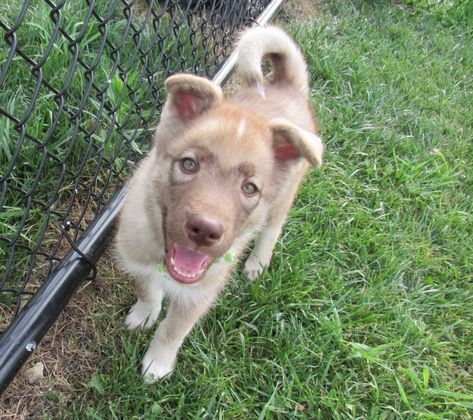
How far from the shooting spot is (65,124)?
8.84 feet

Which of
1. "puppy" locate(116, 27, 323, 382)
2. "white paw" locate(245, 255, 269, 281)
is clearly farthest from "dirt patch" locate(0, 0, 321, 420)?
"white paw" locate(245, 255, 269, 281)

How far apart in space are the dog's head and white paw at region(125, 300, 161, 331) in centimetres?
61

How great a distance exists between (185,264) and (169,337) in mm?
532

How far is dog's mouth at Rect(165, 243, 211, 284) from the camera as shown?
5.99 ft

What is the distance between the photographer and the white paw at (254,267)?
109 inches

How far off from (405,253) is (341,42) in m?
2.62

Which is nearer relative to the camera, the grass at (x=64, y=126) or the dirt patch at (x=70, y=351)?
the dirt patch at (x=70, y=351)

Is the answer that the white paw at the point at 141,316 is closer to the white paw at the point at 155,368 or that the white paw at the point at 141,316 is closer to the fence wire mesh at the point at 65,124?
the white paw at the point at 155,368

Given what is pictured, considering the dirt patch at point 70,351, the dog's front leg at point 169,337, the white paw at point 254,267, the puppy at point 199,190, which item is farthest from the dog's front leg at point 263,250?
the dirt patch at point 70,351

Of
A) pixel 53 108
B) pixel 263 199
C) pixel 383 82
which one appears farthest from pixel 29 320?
pixel 383 82

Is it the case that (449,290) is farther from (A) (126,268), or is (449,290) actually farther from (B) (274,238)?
(A) (126,268)

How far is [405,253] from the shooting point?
318cm

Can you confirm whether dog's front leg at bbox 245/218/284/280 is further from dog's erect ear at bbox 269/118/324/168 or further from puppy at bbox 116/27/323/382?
dog's erect ear at bbox 269/118/324/168

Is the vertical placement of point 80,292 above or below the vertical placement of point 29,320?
below
